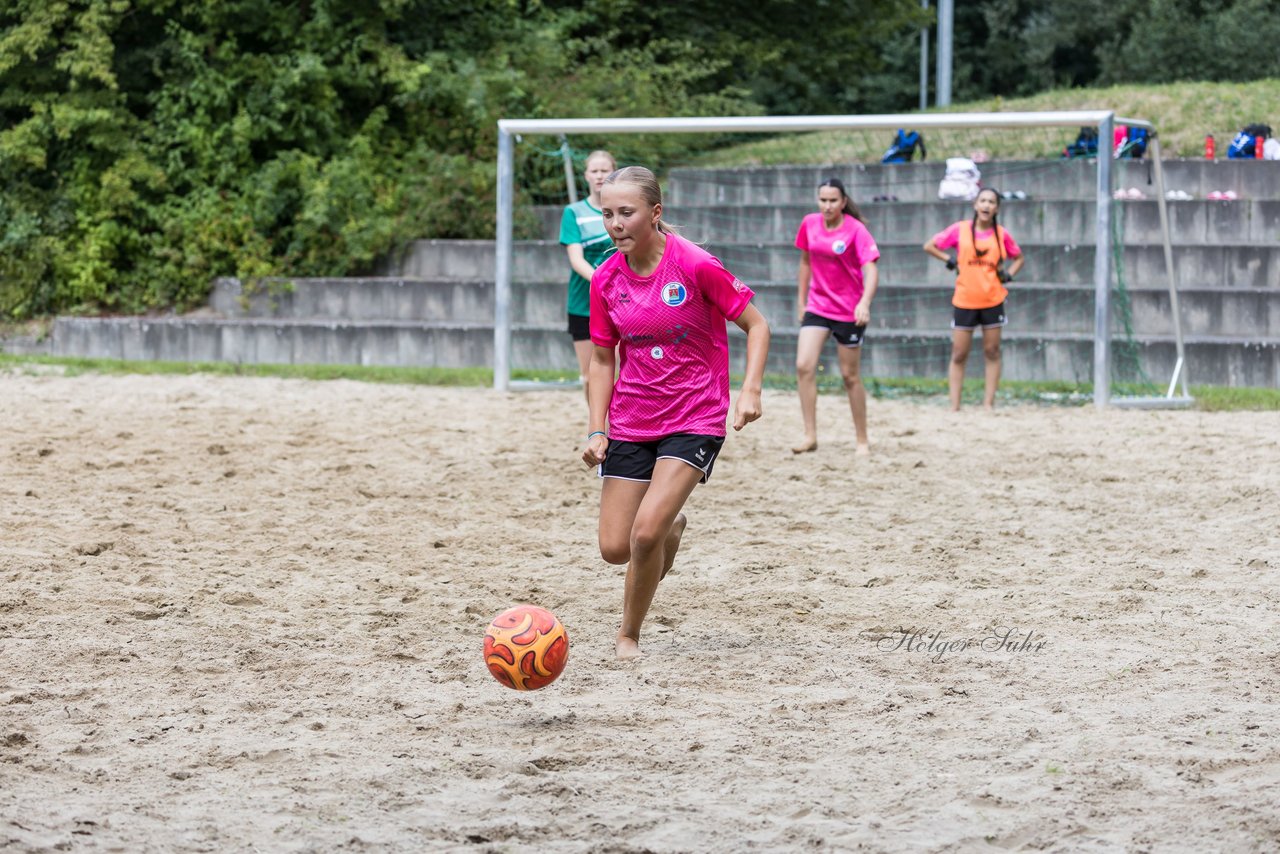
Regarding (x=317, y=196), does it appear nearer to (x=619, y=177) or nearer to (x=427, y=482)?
(x=427, y=482)

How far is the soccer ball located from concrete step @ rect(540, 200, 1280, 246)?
11.3 metres

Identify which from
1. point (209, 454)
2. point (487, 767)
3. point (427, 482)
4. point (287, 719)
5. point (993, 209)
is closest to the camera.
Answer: point (487, 767)

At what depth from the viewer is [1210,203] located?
15.7 m

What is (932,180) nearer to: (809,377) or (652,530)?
(809,377)

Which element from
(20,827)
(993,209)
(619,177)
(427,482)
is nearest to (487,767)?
(20,827)

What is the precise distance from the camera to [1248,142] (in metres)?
16.8

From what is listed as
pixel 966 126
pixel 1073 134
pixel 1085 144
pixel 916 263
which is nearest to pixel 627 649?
pixel 966 126

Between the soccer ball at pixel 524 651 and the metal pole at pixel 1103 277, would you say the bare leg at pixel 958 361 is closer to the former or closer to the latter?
the metal pole at pixel 1103 277

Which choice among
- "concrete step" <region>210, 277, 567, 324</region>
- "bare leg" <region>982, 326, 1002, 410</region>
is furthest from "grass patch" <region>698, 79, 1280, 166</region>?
"bare leg" <region>982, 326, 1002, 410</region>

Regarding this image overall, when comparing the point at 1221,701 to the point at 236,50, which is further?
the point at 236,50

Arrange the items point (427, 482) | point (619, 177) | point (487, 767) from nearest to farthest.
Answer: point (487, 767), point (619, 177), point (427, 482)

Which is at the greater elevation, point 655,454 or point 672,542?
point 655,454

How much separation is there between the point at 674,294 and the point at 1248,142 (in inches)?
526

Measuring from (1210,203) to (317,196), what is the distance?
9637 millimetres
